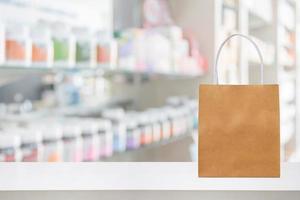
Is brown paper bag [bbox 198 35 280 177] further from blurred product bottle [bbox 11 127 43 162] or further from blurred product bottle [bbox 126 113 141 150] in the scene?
blurred product bottle [bbox 126 113 141 150]

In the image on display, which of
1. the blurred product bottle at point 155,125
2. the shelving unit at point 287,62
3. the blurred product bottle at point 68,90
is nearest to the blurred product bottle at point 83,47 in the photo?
the blurred product bottle at point 68,90

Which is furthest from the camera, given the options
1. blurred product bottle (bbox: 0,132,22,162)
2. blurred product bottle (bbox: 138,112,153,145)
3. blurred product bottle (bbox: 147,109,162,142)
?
blurred product bottle (bbox: 147,109,162,142)

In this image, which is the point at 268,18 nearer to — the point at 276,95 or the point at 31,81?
the point at 31,81

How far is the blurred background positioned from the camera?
1.52m

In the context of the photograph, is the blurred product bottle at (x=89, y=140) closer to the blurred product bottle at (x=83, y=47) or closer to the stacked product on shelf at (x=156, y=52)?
the blurred product bottle at (x=83, y=47)

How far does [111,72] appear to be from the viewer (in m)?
2.31

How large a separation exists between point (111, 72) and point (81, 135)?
66 cm

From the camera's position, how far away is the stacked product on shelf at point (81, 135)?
141cm

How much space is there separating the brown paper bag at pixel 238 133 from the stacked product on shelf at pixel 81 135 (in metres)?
0.90

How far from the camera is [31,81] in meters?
2.11

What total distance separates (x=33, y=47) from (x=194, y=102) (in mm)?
1537

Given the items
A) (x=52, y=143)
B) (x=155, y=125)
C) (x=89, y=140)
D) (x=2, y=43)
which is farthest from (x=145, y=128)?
(x=2, y=43)

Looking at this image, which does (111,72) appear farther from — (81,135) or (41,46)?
(41,46)

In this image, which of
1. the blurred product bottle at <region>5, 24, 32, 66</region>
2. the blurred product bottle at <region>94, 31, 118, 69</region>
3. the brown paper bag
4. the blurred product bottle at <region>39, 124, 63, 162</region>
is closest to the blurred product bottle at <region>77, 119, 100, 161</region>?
the blurred product bottle at <region>39, 124, 63, 162</region>
